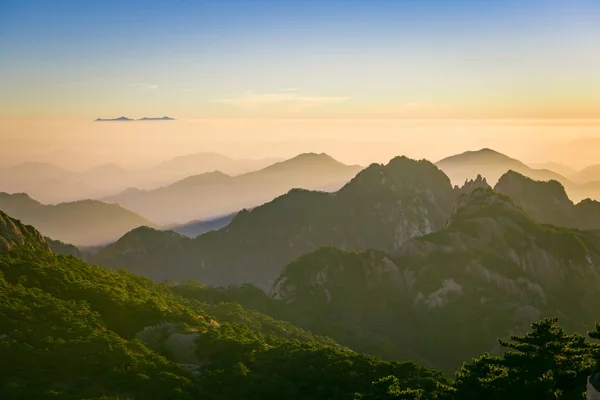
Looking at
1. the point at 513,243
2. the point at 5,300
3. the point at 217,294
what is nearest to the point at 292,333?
the point at 217,294

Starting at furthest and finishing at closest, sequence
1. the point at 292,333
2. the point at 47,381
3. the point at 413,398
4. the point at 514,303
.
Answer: the point at 514,303
the point at 292,333
the point at 47,381
the point at 413,398

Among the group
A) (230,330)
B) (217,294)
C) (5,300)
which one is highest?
(5,300)

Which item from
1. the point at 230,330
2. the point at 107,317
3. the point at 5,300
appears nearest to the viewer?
the point at 5,300

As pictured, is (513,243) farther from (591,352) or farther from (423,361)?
(591,352)

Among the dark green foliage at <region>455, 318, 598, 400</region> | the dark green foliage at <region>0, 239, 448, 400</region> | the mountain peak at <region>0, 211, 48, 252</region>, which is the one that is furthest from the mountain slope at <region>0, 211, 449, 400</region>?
the dark green foliage at <region>455, 318, 598, 400</region>

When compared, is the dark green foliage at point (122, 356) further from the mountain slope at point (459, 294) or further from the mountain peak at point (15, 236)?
the mountain slope at point (459, 294)

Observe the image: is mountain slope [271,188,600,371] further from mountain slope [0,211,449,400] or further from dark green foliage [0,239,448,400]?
dark green foliage [0,239,448,400]

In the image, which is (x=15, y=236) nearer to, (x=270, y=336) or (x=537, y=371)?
(x=270, y=336)
